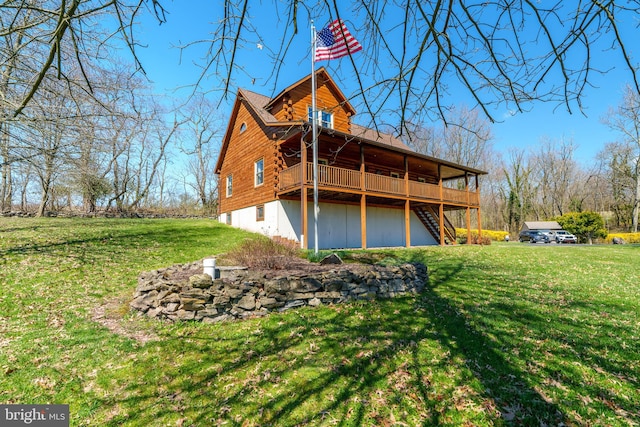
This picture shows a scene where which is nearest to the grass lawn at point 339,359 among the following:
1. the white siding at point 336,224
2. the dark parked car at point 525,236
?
the white siding at point 336,224

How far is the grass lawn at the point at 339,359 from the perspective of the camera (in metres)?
3.11

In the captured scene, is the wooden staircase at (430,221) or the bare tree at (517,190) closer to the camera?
the wooden staircase at (430,221)

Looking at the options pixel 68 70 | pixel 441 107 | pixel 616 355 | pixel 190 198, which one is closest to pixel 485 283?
pixel 616 355

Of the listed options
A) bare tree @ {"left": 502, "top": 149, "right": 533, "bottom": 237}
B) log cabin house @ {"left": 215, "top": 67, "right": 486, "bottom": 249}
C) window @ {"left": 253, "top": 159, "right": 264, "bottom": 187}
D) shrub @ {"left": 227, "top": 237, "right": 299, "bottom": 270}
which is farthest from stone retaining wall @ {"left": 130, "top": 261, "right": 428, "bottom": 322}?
bare tree @ {"left": 502, "top": 149, "right": 533, "bottom": 237}

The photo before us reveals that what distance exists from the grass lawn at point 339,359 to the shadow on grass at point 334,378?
19 millimetres

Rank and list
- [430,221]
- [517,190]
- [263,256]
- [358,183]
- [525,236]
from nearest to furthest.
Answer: [263,256], [358,183], [430,221], [525,236], [517,190]

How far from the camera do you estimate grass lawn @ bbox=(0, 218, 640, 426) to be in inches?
122

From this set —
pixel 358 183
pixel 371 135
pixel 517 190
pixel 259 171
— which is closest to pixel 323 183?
pixel 358 183

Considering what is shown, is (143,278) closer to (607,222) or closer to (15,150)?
(15,150)

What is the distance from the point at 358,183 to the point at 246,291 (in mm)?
9334

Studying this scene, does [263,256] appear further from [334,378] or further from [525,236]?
[525,236]

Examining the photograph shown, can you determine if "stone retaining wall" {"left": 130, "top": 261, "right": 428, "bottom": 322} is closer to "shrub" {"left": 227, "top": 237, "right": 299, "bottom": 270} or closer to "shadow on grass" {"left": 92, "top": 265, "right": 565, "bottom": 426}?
"shadow on grass" {"left": 92, "top": 265, "right": 565, "bottom": 426}

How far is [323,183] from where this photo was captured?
12594 millimetres

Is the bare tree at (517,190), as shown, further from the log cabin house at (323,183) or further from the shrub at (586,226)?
the log cabin house at (323,183)
